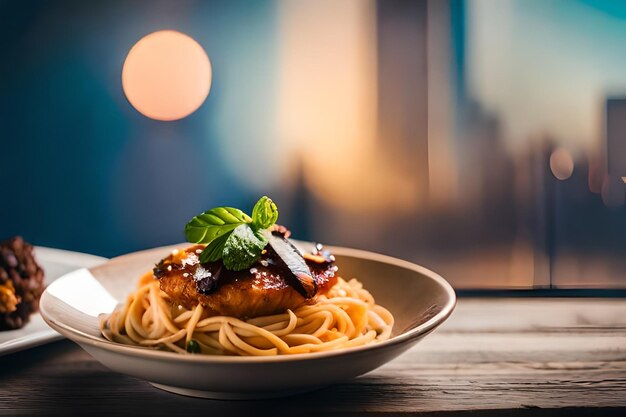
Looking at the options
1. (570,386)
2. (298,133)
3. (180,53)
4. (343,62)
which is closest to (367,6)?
(343,62)

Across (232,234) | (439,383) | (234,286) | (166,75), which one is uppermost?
(166,75)

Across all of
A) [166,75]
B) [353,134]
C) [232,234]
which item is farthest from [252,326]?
[166,75]

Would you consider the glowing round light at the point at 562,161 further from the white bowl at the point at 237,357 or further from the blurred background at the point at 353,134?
the white bowl at the point at 237,357

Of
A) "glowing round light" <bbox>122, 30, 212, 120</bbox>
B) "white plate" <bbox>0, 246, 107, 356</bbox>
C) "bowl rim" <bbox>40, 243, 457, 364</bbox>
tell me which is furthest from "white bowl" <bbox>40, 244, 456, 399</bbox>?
"glowing round light" <bbox>122, 30, 212, 120</bbox>

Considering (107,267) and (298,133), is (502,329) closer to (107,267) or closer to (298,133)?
(107,267)

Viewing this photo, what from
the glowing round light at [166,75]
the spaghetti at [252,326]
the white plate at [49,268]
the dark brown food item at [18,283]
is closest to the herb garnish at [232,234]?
the spaghetti at [252,326]

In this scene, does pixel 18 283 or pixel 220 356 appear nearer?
pixel 220 356

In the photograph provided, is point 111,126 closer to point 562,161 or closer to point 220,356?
point 562,161
